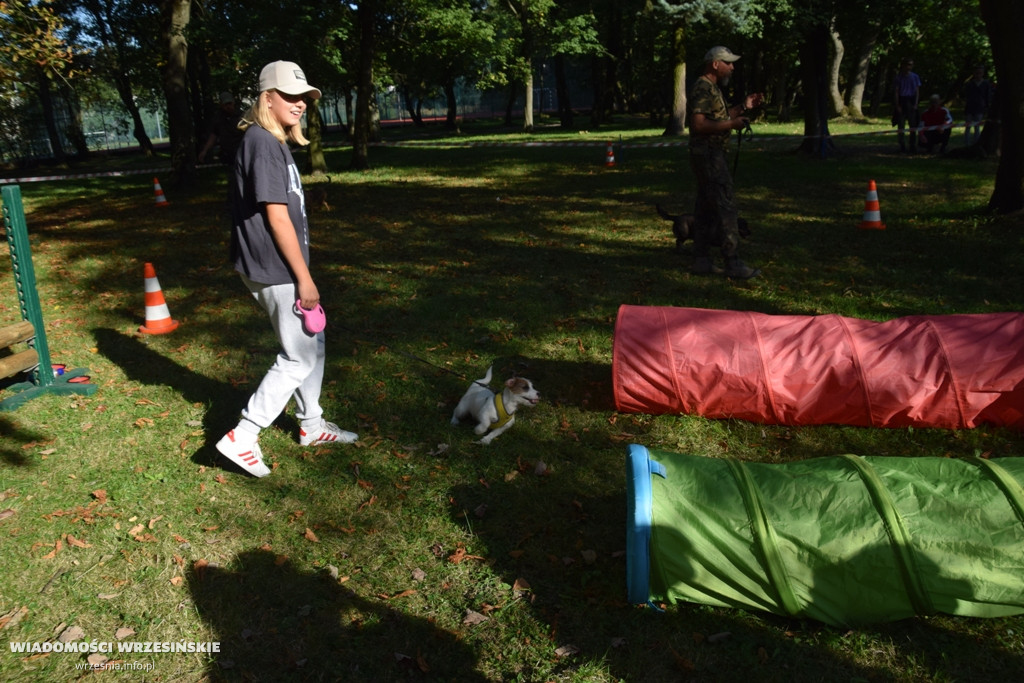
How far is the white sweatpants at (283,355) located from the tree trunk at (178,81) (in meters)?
15.6

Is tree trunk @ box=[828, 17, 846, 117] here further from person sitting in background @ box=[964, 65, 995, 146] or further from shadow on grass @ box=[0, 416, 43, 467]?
shadow on grass @ box=[0, 416, 43, 467]

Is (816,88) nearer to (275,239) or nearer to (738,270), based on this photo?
(738,270)

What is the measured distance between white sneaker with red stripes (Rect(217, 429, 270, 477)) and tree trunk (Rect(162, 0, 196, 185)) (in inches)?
615

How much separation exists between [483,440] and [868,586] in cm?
248

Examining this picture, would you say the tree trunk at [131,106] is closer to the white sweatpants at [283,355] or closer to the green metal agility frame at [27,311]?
the green metal agility frame at [27,311]

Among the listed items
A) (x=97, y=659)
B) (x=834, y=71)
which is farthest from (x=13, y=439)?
(x=834, y=71)

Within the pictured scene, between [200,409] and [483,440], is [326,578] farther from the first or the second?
[200,409]

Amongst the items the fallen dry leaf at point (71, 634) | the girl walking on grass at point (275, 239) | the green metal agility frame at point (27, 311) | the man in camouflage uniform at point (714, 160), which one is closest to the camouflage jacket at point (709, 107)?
the man in camouflage uniform at point (714, 160)

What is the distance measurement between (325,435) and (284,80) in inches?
88.7

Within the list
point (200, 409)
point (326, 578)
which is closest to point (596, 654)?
point (326, 578)

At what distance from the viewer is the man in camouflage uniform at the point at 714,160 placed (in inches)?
295

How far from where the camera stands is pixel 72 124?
1532 inches

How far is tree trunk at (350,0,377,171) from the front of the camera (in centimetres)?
1759

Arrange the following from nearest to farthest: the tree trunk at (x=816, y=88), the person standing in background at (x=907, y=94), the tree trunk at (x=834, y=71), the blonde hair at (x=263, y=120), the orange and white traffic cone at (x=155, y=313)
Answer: the blonde hair at (x=263, y=120)
the orange and white traffic cone at (x=155, y=313)
the tree trunk at (x=816, y=88)
the person standing in background at (x=907, y=94)
the tree trunk at (x=834, y=71)
